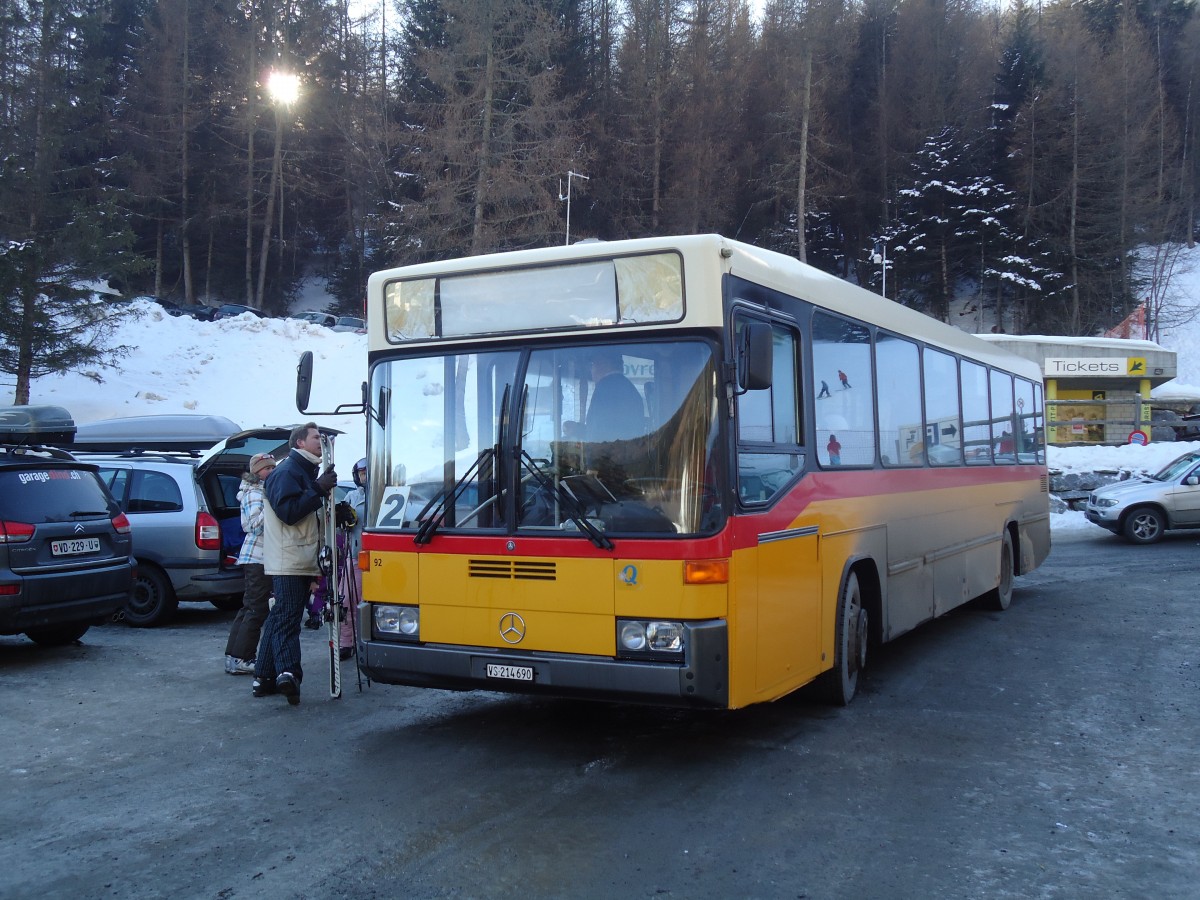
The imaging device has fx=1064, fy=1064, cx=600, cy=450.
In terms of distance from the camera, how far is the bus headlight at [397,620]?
20.7 feet

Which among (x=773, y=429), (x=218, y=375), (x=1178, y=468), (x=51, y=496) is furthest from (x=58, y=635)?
(x=218, y=375)

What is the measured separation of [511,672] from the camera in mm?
5941

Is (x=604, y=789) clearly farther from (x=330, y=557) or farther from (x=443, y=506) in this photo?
(x=330, y=557)

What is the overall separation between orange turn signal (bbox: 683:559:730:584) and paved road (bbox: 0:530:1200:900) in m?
1.13

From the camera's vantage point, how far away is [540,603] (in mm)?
5910

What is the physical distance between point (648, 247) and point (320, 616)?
7.01 metres

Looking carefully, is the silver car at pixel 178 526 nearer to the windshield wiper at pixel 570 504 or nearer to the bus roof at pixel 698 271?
the bus roof at pixel 698 271

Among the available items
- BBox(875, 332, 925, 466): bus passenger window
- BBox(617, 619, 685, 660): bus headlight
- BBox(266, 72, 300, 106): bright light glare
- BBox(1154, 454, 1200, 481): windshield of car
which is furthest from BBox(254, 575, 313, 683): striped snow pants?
BBox(266, 72, 300, 106): bright light glare

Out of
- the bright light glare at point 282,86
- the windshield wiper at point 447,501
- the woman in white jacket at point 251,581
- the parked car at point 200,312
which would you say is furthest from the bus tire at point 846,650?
the bright light glare at point 282,86

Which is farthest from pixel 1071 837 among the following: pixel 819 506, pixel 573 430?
pixel 573 430

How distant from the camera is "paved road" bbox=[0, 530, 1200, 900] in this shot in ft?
14.7

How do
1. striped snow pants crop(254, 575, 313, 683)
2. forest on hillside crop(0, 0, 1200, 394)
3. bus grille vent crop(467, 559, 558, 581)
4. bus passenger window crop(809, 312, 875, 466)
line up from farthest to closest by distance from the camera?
forest on hillside crop(0, 0, 1200, 394)
striped snow pants crop(254, 575, 313, 683)
bus passenger window crop(809, 312, 875, 466)
bus grille vent crop(467, 559, 558, 581)

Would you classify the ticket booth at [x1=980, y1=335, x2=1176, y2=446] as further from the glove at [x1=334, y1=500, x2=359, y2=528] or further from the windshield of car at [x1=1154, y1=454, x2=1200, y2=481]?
the glove at [x1=334, y1=500, x2=359, y2=528]

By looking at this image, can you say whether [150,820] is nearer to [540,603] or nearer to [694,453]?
[540,603]
